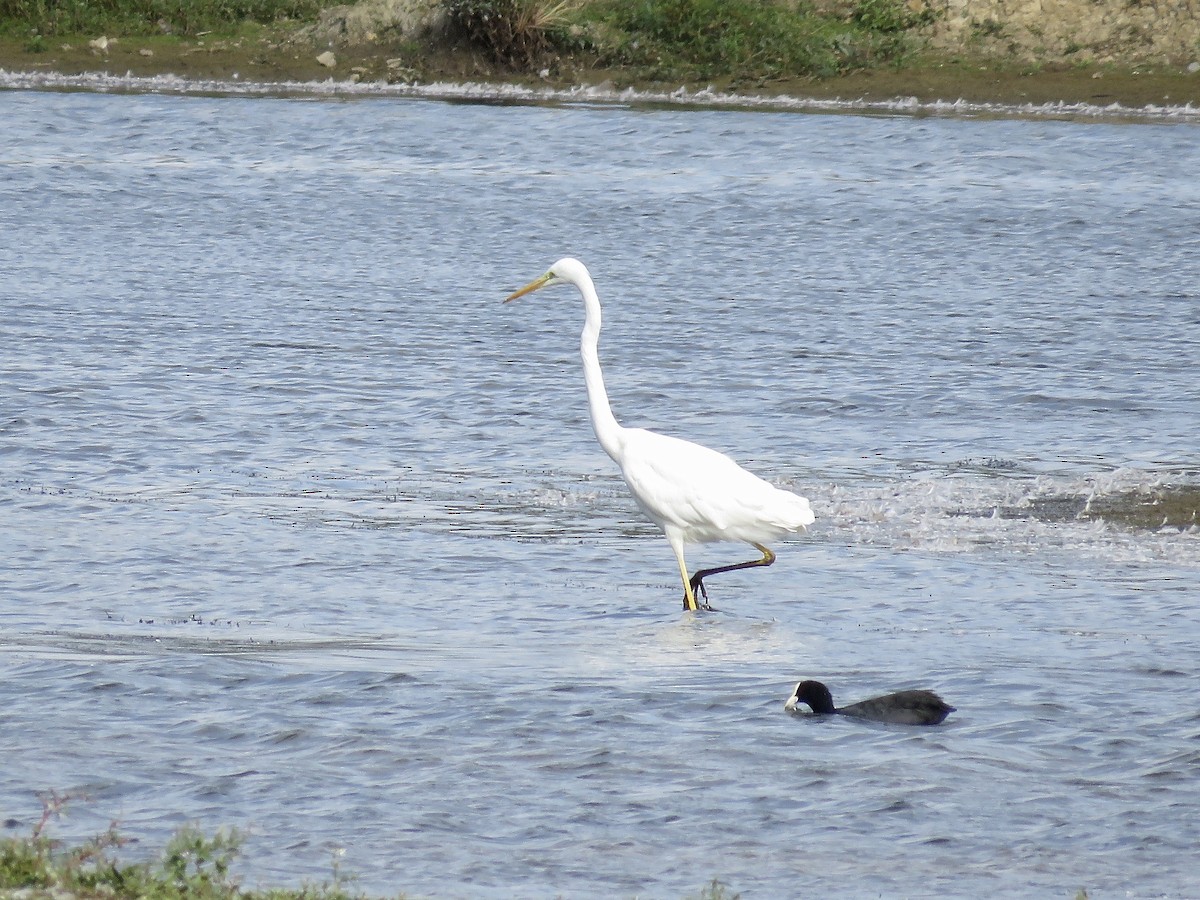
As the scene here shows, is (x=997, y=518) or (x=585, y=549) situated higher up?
(x=585, y=549)

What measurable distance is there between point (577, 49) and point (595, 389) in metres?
20.9

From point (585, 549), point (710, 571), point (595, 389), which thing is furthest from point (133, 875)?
point (595, 389)

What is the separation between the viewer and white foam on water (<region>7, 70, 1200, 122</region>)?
2702 centimetres

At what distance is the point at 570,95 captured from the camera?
28562mm

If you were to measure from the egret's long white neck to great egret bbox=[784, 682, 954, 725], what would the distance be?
2.49 metres

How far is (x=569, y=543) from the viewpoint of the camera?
30.4 feet

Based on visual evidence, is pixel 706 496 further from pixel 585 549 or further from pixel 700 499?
pixel 585 549

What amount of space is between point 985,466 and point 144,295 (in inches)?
327

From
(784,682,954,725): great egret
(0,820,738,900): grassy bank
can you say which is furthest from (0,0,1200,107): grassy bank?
(0,820,738,900): grassy bank

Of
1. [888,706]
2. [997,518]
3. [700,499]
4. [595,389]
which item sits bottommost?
[997,518]

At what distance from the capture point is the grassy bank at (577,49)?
91.5ft

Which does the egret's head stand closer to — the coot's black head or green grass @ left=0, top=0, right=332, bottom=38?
the coot's black head

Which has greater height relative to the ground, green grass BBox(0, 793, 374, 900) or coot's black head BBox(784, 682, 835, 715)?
green grass BBox(0, 793, 374, 900)

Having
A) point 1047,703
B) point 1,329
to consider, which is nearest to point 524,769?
point 1047,703
